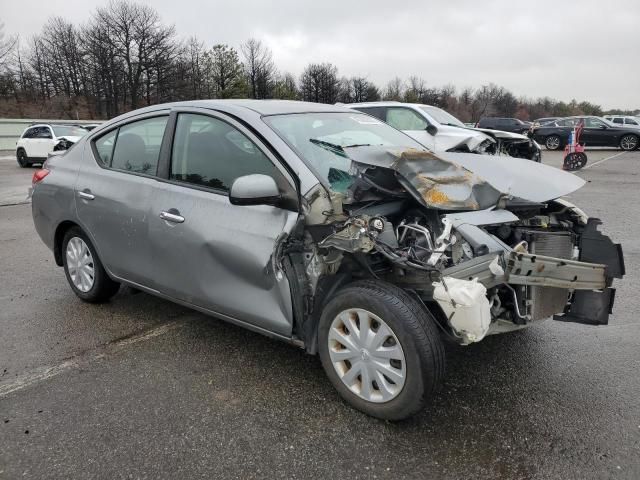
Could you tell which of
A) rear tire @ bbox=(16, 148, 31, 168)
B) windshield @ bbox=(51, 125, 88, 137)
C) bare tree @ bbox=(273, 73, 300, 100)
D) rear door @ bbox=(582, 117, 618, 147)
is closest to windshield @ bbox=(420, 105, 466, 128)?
windshield @ bbox=(51, 125, 88, 137)

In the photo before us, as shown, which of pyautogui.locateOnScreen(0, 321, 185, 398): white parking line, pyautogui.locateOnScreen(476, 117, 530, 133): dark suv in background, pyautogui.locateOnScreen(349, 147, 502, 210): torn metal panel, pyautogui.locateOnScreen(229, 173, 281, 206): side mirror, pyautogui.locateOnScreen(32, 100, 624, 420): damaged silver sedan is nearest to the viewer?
pyautogui.locateOnScreen(32, 100, 624, 420): damaged silver sedan

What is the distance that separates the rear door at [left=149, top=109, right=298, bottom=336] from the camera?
2926 mm

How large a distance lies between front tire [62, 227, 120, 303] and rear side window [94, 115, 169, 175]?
0.69 m

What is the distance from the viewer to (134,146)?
3.93 metres

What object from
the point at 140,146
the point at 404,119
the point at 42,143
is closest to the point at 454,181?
the point at 140,146

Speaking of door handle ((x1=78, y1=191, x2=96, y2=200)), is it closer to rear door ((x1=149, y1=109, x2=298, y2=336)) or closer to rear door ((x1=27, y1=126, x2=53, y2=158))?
rear door ((x1=149, y1=109, x2=298, y2=336))

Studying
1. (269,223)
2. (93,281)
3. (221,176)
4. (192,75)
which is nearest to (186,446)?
(269,223)

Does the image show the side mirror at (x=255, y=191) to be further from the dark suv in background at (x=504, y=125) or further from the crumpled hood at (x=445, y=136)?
the dark suv in background at (x=504, y=125)

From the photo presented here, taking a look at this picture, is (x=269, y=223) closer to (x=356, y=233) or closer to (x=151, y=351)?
(x=356, y=233)

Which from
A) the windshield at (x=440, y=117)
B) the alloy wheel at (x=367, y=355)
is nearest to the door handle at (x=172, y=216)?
the alloy wheel at (x=367, y=355)

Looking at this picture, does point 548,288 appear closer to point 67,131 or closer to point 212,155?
point 212,155

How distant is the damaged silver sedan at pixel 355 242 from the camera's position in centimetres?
253

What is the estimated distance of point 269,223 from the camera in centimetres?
291

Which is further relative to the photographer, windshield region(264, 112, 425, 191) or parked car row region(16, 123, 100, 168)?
parked car row region(16, 123, 100, 168)
